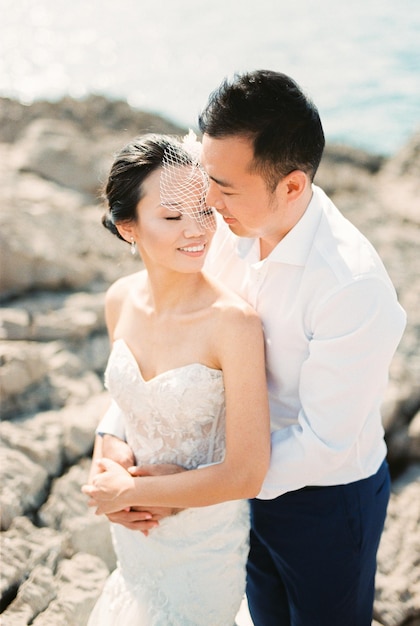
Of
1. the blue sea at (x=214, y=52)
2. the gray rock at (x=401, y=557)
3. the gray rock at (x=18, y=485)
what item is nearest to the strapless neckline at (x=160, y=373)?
the gray rock at (x=18, y=485)

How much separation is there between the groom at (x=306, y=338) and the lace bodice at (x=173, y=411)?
16 cm

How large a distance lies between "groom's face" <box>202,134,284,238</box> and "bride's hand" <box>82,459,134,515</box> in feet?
3.40

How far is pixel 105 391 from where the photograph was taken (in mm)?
4152

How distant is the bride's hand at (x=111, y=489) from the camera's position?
2.59m

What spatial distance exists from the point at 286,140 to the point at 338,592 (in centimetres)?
174

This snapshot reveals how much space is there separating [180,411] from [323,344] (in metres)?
0.62

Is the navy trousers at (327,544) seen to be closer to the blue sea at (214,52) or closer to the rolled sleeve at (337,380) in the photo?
the rolled sleeve at (337,380)

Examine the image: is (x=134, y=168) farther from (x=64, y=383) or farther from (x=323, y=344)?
(x=64, y=383)

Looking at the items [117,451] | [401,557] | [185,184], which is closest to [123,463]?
[117,451]

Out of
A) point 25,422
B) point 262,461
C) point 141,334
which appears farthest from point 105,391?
point 262,461

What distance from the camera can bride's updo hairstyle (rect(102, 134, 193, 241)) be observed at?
262 cm

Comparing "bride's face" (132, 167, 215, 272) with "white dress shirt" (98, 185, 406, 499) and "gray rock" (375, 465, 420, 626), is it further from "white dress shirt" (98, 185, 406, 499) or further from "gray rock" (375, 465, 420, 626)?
"gray rock" (375, 465, 420, 626)

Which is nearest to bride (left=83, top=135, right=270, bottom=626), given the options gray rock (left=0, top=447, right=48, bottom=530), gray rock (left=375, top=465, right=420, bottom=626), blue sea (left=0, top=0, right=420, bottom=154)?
gray rock (left=0, top=447, right=48, bottom=530)

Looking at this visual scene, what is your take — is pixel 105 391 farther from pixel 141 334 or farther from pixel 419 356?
pixel 419 356
